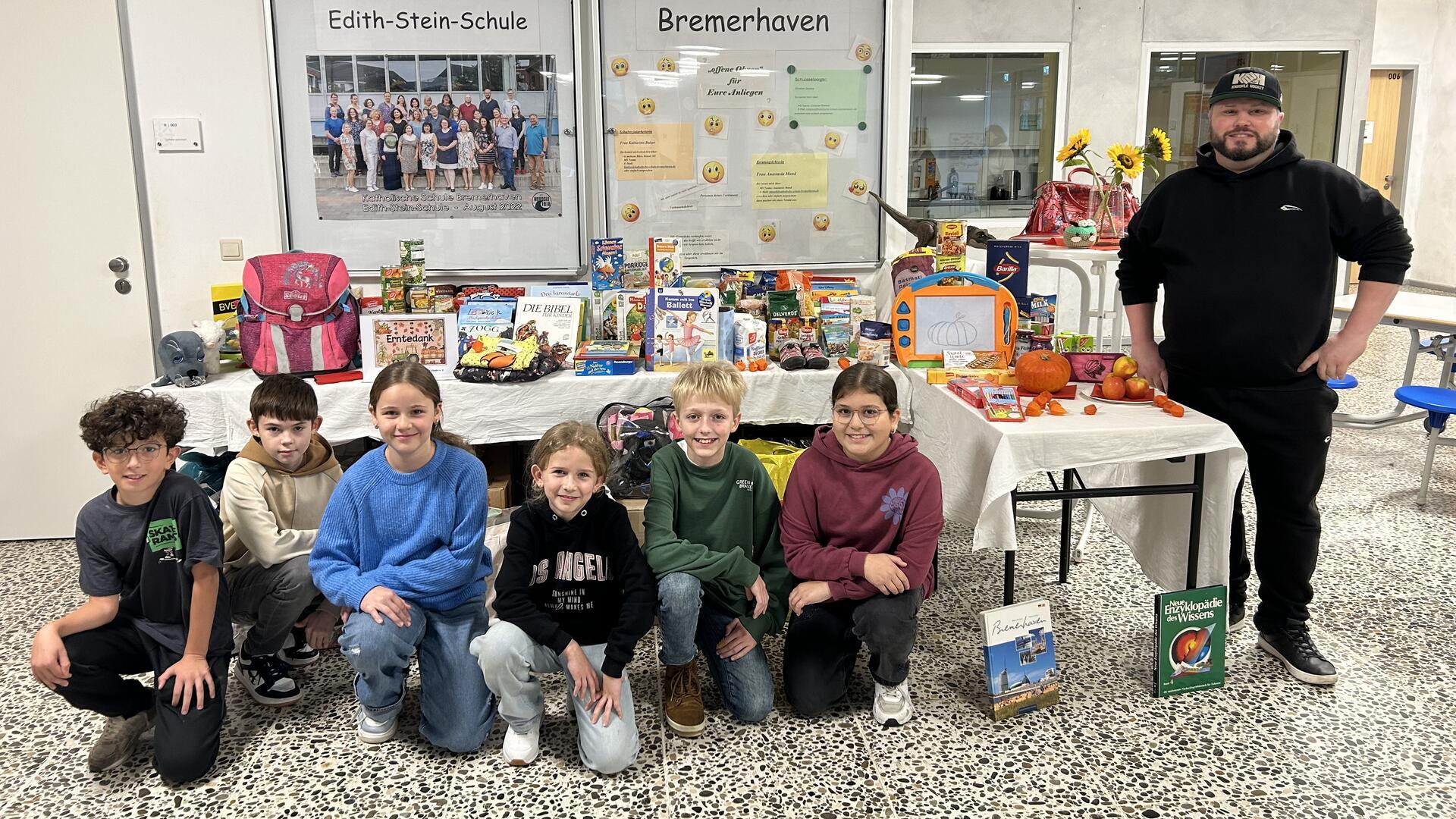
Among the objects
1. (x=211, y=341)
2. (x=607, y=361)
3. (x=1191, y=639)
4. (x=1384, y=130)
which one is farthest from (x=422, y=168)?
(x=1384, y=130)

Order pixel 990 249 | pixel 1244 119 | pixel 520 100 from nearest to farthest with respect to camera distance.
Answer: pixel 1244 119 < pixel 990 249 < pixel 520 100

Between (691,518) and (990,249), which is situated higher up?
(990,249)

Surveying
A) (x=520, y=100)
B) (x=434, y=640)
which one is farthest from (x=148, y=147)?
(x=434, y=640)

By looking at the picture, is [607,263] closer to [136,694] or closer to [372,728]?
[372,728]

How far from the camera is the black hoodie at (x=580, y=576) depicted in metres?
2.27

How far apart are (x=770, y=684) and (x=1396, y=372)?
20.9 ft

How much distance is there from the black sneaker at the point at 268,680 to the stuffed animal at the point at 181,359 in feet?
3.79

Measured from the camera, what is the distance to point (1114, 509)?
3193mm

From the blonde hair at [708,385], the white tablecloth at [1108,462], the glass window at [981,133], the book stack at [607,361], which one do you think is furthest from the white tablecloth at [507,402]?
the glass window at [981,133]

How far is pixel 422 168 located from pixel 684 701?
273 cm

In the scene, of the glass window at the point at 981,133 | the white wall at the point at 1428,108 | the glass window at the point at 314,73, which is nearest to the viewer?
the glass window at the point at 314,73

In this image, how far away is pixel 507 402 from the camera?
11.1ft

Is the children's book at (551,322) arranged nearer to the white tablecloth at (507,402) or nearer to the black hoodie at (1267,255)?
the white tablecloth at (507,402)

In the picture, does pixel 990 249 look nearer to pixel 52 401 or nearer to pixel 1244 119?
pixel 1244 119
